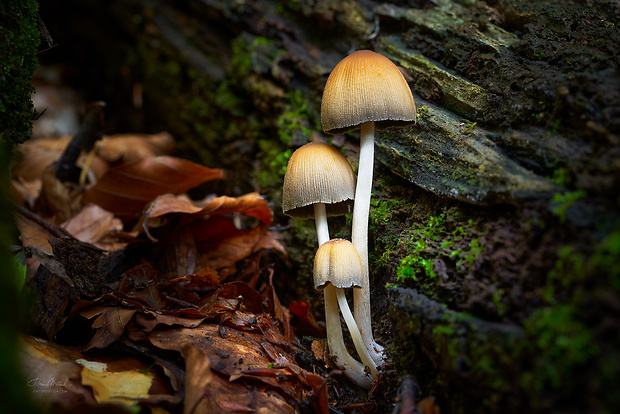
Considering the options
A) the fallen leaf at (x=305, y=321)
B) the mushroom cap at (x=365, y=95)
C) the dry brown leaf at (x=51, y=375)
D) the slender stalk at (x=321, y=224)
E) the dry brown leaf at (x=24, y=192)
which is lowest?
the fallen leaf at (x=305, y=321)

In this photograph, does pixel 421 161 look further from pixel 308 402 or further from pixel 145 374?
pixel 145 374

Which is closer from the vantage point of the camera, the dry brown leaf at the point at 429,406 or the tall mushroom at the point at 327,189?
the dry brown leaf at the point at 429,406

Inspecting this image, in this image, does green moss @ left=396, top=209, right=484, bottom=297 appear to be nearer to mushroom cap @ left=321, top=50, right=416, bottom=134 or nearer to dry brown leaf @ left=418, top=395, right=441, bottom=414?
dry brown leaf @ left=418, top=395, right=441, bottom=414

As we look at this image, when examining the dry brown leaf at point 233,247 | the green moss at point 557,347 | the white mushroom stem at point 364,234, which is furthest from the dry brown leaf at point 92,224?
the green moss at point 557,347

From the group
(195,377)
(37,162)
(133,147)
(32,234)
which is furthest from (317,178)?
(37,162)

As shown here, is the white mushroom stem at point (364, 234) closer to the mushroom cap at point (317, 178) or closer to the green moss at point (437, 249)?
the mushroom cap at point (317, 178)

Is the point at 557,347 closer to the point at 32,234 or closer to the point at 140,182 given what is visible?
the point at 32,234

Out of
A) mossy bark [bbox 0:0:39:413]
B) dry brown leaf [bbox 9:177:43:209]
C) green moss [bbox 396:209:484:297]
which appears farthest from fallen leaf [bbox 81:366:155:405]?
dry brown leaf [bbox 9:177:43:209]
